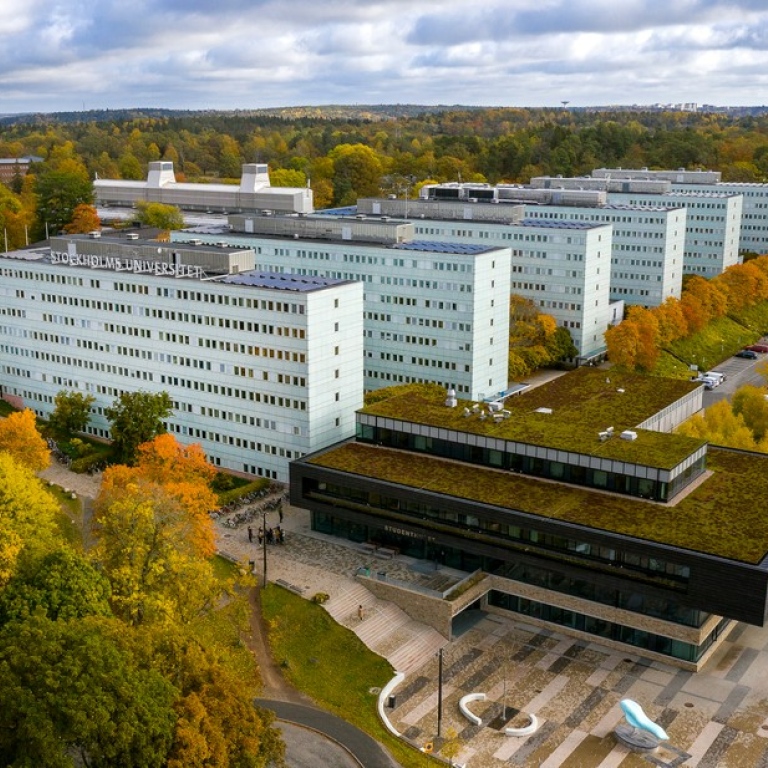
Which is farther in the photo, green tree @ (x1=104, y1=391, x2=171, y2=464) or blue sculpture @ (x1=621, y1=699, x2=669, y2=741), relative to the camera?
green tree @ (x1=104, y1=391, x2=171, y2=464)

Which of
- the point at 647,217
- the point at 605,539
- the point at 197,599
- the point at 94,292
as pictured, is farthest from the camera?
the point at 647,217

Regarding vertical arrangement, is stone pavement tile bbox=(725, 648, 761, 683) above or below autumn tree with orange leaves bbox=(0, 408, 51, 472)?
below

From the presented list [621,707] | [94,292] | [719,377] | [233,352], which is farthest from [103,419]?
[719,377]

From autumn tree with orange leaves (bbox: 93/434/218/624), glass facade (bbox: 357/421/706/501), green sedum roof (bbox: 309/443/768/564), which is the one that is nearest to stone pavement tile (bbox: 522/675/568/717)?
green sedum roof (bbox: 309/443/768/564)

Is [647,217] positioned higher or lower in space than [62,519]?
higher

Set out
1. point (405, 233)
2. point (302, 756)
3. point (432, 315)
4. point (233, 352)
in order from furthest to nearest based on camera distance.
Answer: point (405, 233)
point (432, 315)
point (233, 352)
point (302, 756)

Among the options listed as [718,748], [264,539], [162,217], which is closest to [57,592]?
[264,539]

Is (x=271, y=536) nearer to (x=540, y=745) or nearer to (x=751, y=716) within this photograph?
(x=540, y=745)

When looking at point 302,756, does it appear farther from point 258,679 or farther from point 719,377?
point 719,377

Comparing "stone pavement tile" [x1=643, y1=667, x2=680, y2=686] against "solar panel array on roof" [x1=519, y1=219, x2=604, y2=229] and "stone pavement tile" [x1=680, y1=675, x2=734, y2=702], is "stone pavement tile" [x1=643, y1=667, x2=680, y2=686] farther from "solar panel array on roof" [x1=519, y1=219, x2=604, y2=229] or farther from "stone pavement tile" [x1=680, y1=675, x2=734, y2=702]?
"solar panel array on roof" [x1=519, y1=219, x2=604, y2=229]
